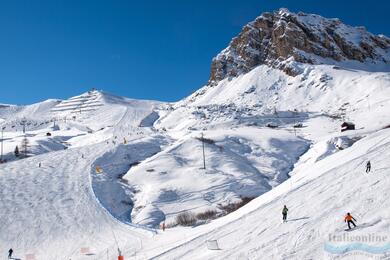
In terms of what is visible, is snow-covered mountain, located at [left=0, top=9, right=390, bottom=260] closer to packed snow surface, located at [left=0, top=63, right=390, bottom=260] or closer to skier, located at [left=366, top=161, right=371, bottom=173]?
packed snow surface, located at [left=0, top=63, right=390, bottom=260]

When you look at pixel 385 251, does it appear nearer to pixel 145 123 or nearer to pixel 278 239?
pixel 278 239

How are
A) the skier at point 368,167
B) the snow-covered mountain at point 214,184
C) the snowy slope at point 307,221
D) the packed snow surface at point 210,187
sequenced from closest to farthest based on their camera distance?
the snowy slope at point 307,221 < the packed snow surface at point 210,187 < the snow-covered mountain at point 214,184 < the skier at point 368,167

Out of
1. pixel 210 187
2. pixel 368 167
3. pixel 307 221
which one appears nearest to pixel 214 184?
pixel 210 187

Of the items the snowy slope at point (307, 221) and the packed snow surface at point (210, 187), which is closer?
the snowy slope at point (307, 221)

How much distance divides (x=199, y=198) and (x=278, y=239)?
31.6m

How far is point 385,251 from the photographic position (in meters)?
18.2

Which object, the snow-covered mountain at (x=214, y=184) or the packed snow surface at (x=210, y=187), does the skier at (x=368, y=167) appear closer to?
the snow-covered mountain at (x=214, y=184)

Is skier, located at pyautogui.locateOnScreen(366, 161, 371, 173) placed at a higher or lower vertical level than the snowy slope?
higher

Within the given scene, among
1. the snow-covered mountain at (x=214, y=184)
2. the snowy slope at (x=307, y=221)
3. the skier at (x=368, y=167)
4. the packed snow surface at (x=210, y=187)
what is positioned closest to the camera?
the snowy slope at (x=307, y=221)

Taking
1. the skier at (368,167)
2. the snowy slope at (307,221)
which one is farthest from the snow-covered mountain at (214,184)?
the skier at (368,167)

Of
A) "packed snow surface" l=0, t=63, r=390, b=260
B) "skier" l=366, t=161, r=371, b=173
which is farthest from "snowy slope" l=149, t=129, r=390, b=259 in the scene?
"skier" l=366, t=161, r=371, b=173

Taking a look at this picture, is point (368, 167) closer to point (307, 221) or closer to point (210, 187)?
point (307, 221)

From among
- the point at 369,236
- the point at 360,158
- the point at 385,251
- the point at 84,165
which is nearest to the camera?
the point at 385,251

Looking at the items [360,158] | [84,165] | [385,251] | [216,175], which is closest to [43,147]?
[84,165]
